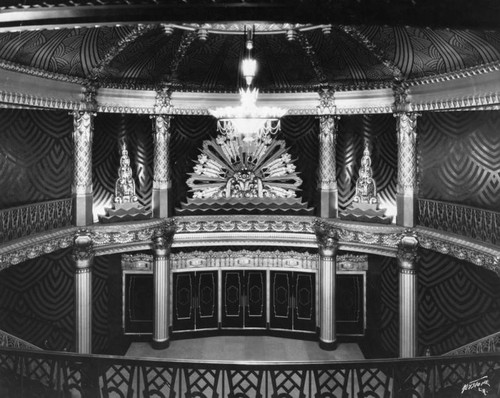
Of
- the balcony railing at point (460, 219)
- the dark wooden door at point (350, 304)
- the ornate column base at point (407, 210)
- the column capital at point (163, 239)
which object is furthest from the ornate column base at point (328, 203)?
the column capital at point (163, 239)

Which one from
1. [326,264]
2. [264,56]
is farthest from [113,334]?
[264,56]

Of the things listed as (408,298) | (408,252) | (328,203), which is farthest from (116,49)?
(408,298)

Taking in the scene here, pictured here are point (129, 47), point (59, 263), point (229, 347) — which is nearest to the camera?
point (129, 47)

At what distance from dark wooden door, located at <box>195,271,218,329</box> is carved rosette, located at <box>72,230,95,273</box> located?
10.7ft

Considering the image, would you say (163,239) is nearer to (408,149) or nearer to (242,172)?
(242,172)

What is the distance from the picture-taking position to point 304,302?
13.4 meters

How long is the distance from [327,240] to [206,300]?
3.70m

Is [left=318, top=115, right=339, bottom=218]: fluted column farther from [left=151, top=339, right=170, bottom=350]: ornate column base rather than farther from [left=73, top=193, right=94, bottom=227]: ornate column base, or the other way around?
[left=73, top=193, right=94, bottom=227]: ornate column base

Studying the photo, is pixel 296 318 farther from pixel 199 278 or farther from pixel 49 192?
pixel 49 192

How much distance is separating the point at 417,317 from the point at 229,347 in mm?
4673

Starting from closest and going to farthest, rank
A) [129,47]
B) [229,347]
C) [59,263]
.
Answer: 1. [129,47]
2. [59,263]
3. [229,347]

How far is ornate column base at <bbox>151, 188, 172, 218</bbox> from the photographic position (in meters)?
12.6

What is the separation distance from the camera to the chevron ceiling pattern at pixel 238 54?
9148 millimetres

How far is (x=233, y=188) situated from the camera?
44.4 ft
